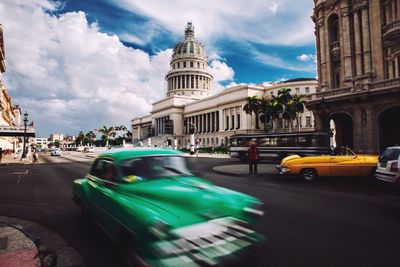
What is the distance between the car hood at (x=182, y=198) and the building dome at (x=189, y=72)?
109240mm

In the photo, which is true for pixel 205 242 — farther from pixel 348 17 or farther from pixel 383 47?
pixel 348 17

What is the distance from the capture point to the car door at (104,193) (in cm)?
434

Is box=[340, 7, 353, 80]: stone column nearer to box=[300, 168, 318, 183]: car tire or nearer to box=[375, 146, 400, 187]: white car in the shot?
box=[300, 168, 318, 183]: car tire

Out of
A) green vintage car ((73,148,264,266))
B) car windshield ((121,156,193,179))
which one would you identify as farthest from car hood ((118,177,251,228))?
car windshield ((121,156,193,179))

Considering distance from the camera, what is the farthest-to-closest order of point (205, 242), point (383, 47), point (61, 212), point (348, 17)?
1. point (348, 17)
2. point (383, 47)
3. point (61, 212)
4. point (205, 242)

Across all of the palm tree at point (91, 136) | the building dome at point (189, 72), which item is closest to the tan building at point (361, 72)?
the building dome at point (189, 72)

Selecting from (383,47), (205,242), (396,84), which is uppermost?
(383,47)

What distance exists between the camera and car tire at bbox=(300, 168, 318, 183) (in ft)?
41.4

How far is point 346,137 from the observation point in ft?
101

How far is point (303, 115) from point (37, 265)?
71084mm

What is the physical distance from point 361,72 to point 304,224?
2635 centimetres

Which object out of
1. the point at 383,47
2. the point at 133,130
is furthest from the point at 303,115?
the point at 133,130

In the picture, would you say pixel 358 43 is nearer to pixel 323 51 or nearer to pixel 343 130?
pixel 323 51

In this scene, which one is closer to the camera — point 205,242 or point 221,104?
point 205,242
